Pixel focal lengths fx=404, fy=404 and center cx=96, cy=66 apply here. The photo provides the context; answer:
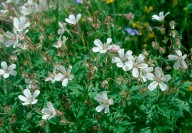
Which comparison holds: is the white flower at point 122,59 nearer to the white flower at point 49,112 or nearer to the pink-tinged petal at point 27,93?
the white flower at point 49,112

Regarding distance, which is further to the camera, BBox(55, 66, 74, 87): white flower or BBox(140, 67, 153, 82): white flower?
BBox(55, 66, 74, 87): white flower

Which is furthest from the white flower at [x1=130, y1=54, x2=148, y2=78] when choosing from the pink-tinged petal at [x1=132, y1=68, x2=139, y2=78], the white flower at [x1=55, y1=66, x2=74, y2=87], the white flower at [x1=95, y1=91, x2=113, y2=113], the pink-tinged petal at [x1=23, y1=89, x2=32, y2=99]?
the pink-tinged petal at [x1=23, y1=89, x2=32, y2=99]

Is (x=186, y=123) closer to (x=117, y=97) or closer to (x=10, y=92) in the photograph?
(x=117, y=97)

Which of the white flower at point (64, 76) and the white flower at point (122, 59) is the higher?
the white flower at point (122, 59)

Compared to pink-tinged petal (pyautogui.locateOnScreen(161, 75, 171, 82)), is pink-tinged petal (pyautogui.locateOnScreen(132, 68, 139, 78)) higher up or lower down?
higher up

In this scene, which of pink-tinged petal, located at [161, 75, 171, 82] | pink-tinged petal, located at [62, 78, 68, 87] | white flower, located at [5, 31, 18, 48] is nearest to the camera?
pink-tinged petal, located at [161, 75, 171, 82]

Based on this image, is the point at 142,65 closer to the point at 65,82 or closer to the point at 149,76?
the point at 149,76

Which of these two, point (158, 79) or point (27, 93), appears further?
point (27, 93)

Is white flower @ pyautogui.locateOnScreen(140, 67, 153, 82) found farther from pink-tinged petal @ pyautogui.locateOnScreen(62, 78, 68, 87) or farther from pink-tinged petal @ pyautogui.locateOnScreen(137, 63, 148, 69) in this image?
pink-tinged petal @ pyautogui.locateOnScreen(62, 78, 68, 87)

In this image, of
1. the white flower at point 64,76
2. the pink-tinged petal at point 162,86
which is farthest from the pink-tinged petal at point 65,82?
the pink-tinged petal at point 162,86

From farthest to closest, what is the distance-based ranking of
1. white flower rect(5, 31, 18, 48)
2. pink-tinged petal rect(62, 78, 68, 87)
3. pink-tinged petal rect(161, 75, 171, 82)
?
1. white flower rect(5, 31, 18, 48)
2. pink-tinged petal rect(62, 78, 68, 87)
3. pink-tinged petal rect(161, 75, 171, 82)

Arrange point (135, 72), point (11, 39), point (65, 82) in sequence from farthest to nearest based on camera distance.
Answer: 1. point (11, 39)
2. point (65, 82)
3. point (135, 72)

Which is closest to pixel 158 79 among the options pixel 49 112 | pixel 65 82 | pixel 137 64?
pixel 137 64
